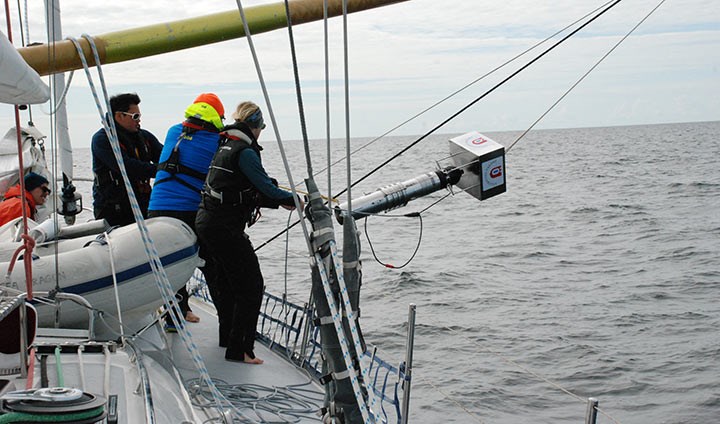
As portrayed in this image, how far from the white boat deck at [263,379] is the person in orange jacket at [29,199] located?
182 cm

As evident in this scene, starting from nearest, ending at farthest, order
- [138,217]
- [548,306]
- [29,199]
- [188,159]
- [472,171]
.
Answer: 1. [138,217]
2. [472,171]
3. [188,159]
4. [29,199]
5. [548,306]

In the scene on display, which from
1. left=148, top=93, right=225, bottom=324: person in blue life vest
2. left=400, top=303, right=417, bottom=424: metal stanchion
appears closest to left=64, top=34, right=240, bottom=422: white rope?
left=400, top=303, right=417, bottom=424: metal stanchion

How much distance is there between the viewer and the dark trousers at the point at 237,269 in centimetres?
459

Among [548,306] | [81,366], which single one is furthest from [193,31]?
[548,306]

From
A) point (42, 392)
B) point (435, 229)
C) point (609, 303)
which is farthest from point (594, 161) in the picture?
point (42, 392)

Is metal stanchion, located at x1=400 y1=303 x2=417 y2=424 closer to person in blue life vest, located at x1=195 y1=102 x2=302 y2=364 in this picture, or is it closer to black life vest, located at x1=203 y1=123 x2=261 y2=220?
person in blue life vest, located at x1=195 y1=102 x2=302 y2=364

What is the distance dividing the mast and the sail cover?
0.65 meters

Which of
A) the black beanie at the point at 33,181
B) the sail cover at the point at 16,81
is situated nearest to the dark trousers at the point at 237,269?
the sail cover at the point at 16,81

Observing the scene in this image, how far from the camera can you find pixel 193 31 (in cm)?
383

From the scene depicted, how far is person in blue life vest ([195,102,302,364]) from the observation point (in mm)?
4414

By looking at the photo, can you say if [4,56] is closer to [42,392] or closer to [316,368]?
[42,392]

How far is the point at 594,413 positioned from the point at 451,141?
1806mm

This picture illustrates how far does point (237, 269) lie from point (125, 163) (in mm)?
1183

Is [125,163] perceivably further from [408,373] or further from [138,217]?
[408,373]
